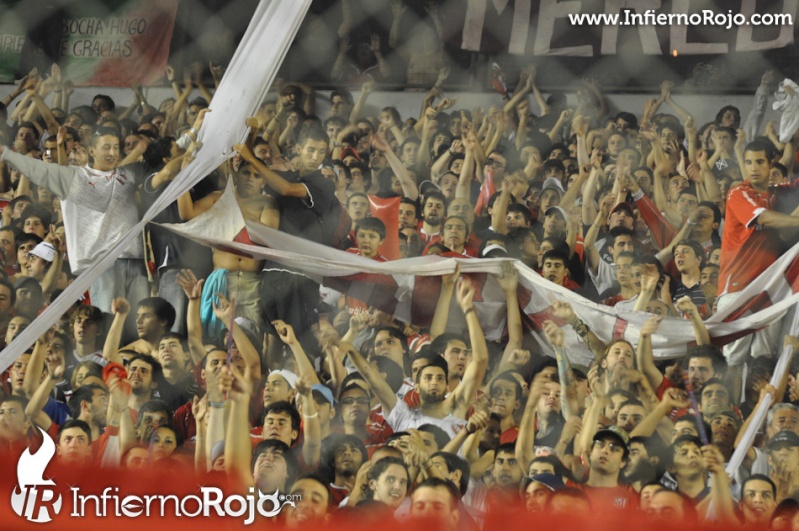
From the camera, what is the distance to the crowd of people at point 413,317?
194 cm

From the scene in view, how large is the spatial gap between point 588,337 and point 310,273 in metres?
0.47

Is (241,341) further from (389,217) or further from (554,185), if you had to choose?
(554,185)

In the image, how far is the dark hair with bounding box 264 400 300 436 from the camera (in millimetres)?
2051

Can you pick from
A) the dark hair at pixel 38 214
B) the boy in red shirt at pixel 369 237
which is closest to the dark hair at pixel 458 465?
the boy in red shirt at pixel 369 237

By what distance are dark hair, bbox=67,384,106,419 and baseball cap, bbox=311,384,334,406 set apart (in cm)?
33

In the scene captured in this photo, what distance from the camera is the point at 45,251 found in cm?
250

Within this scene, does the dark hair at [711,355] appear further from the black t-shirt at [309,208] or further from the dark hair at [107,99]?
the dark hair at [107,99]

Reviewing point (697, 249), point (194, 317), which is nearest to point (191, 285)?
point (194, 317)

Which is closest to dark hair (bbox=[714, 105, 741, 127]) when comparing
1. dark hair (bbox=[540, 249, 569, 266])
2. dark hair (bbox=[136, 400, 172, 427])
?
dark hair (bbox=[540, 249, 569, 266])

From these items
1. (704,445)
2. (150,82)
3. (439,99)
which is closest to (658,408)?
(704,445)

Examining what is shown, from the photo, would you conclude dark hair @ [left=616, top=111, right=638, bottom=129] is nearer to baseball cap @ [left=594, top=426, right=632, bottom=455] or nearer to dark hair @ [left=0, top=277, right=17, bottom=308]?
baseball cap @ [left=594, top=426, right=632, bottom=455]

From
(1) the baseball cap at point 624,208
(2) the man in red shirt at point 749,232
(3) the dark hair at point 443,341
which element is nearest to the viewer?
(3) the dark hair at point 443,341

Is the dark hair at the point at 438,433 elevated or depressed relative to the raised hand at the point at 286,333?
depressed

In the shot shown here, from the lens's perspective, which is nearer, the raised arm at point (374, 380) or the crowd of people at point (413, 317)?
the crowd of people at point (413, 317)
